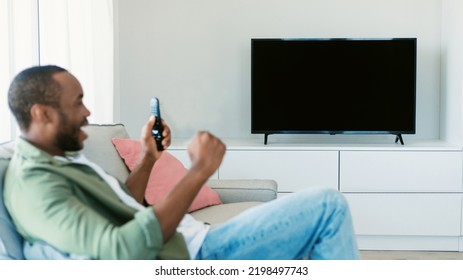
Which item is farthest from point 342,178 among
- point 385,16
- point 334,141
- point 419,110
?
point 385,16

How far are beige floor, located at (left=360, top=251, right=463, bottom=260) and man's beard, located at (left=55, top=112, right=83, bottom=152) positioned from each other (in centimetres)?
247

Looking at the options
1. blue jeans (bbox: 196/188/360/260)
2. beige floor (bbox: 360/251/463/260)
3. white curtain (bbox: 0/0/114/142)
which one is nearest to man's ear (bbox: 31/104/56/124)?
blue jeans (bbox: 196/188/360/260)

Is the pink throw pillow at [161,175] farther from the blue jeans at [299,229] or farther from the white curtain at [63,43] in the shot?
the blue jeans at [299,229]

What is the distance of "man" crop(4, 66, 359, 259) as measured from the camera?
1198mm

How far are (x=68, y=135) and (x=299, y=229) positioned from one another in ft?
1.80

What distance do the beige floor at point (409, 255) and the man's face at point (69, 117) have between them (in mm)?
2468

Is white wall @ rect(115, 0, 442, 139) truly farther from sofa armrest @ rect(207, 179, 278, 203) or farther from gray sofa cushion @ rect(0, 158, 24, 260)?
gray sofa cushion @ rect(0, 158, 24, 260)

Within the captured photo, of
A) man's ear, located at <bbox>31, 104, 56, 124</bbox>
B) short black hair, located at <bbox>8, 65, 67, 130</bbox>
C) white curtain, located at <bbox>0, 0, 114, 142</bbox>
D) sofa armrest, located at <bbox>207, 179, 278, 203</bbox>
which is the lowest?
sofa armrest, located at <bbox>207, 179, 278, 203</bbox>

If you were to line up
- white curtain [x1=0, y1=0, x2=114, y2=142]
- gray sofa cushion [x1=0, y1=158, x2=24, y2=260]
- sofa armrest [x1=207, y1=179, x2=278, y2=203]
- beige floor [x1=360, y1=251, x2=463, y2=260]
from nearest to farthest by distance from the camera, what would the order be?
1. gray sofa cushion [x1=0, y1=158, x2=24, y2=260]
2. white curtain [x1=0, y1=0, x2=114, y2=142]
3. sofa armrest [x1=207, y1=179, x2=278, y2=203]
4. beige floor [x1=360, y1=251, x2=463, y2=260]

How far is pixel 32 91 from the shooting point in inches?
49.9

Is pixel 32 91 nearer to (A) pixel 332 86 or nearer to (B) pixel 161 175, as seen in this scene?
(B) pixel 161 175

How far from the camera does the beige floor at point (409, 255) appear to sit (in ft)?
11.3

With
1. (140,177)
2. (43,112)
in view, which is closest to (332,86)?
(140,177)

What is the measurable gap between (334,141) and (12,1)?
2174 millimetres
